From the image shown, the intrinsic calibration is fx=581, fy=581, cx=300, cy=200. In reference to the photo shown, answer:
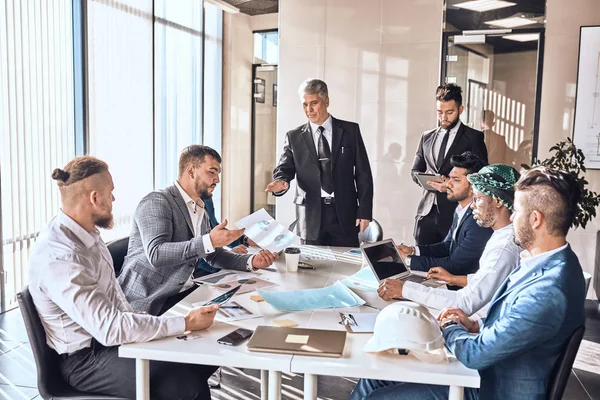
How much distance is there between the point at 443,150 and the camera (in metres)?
4.36

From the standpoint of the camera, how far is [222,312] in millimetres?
2260

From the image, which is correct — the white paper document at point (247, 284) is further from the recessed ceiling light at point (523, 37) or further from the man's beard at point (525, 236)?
the recessed ceiling light at point (523, 37)

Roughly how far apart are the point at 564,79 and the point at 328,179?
2688mm

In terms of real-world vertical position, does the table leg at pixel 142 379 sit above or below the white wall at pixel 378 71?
below

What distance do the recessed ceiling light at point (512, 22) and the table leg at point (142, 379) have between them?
15.8 feet

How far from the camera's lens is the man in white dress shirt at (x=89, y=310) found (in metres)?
2.00

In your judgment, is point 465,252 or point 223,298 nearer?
point 223,298

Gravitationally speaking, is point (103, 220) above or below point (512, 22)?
below

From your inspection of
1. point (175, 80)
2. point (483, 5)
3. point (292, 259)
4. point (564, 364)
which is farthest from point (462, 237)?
point (175, 80)

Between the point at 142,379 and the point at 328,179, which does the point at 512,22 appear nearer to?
the point at 328,179

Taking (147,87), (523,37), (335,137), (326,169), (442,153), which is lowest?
(326,169)

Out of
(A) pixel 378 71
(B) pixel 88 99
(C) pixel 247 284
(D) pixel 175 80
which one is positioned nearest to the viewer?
(C) pixel 247 284

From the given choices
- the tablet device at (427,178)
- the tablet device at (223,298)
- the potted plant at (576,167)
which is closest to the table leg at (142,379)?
the tablet device at (223,298)

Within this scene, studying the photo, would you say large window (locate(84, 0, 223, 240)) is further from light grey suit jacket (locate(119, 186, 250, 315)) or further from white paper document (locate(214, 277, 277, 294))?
white paper document (locate(214, 277, 277, 294))
